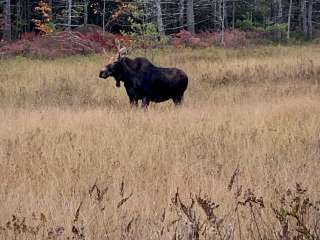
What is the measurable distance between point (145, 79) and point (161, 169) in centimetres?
721

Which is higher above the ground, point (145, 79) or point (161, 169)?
point (145, 79)

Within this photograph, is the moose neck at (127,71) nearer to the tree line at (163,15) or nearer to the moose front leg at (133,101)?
the moose front leg at (133,101)

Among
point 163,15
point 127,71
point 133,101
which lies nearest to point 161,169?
point 133,101

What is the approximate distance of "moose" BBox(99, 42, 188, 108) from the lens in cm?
1336

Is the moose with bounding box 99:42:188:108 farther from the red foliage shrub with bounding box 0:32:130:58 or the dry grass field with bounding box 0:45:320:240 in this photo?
the red foliage shrub with bounding box 0:32:130:58

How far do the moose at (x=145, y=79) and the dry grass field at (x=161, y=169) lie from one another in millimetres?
403

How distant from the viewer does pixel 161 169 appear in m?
6.32

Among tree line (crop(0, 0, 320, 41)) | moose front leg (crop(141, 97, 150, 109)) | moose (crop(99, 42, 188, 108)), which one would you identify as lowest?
moose front leg (crop(141, 97, 150, 109))

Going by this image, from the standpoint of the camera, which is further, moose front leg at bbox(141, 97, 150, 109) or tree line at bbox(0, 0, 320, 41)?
tree line at bbox(0, 0, 320, 41)

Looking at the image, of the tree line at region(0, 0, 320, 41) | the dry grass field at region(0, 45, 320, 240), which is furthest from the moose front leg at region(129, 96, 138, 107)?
the tree line at region(0, 0, 320, 41)

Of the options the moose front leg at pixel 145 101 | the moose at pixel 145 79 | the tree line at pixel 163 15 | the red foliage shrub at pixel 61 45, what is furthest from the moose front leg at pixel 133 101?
the tree line at pixel 163 15

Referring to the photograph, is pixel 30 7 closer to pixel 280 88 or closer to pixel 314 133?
pixel 280 88

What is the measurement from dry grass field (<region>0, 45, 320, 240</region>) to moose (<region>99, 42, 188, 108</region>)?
0.40 metres

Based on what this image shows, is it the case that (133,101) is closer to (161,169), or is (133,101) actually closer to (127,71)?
(127,71)
